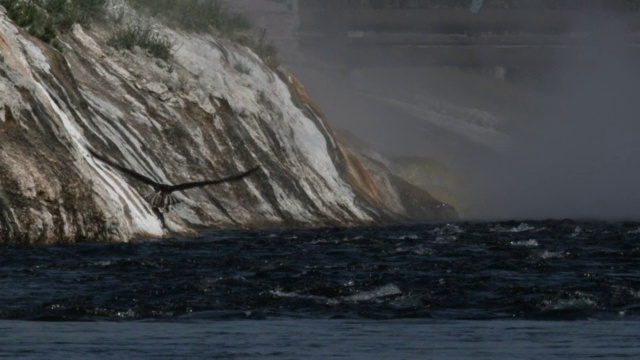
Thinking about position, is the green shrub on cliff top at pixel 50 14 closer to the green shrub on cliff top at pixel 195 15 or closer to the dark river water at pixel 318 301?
the green shrub on cliff top at pixel 195 15

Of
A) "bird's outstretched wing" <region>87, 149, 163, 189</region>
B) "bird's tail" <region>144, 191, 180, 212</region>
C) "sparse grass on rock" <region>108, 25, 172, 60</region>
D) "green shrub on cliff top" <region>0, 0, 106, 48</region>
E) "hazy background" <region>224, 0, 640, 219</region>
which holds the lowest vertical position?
"hazy background" <region>224, 0, 640, 219</region>

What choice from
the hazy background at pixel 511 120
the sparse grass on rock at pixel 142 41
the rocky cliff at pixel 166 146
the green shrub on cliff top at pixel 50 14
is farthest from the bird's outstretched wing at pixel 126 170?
the hazy background at pixel 511 120

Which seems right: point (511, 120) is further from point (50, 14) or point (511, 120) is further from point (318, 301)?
point (318, 301)

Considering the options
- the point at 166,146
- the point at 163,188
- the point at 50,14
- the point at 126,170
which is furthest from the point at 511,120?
the point at 126,170

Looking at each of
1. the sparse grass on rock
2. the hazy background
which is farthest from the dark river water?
the hazy background

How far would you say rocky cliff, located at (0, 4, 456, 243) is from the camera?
3462 cm

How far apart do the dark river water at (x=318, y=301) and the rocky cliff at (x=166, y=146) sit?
1059 mm

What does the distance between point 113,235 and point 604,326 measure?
14123mm

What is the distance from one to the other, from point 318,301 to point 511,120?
82670 mm

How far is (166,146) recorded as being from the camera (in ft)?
147

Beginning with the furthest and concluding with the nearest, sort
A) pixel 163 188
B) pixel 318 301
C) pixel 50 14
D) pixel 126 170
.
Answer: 1. pixel 50 14
2. pixel 163 188
3. pixel 126 170
4. pixel 318 301

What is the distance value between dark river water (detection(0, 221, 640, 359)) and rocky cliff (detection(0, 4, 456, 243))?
106 cm

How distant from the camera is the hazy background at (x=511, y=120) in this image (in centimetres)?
8438

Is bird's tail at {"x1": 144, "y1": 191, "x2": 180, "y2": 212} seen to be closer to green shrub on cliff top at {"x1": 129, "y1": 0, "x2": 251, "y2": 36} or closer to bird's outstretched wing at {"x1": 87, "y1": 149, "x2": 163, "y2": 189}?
bird's outstretched wing at {"x1": 87, "y1": 149, "x2": 163, "y2": 189}
